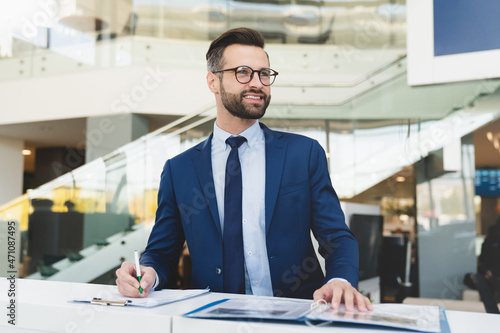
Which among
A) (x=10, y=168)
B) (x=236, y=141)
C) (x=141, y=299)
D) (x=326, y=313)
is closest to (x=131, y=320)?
(x=141, y=299)

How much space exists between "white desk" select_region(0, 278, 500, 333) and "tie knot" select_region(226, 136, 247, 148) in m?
0.61

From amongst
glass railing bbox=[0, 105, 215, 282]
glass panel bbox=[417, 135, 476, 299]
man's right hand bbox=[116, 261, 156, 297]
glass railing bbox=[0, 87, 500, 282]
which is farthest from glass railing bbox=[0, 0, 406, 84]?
man's right hand bbox=[116, 261, 156, 297]

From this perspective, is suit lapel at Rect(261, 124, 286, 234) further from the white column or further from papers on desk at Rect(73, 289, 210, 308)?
the white column

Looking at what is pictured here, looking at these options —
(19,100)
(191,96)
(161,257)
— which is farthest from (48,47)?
(161,257)

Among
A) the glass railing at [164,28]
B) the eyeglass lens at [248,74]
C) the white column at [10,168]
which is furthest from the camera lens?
the white column at [10,168]

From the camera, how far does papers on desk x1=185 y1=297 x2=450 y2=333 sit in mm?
860

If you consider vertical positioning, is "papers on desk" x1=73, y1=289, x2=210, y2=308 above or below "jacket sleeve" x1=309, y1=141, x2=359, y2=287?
below

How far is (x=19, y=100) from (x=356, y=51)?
263 inches

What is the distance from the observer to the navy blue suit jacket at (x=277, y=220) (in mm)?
1530

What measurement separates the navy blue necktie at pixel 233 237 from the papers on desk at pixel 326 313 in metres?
0.40

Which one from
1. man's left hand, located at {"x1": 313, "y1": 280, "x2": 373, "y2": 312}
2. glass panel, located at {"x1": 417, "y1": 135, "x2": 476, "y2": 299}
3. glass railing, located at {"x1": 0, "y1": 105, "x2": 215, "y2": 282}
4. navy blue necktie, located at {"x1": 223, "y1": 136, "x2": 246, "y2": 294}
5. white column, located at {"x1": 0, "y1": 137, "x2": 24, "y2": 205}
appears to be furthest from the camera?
white column, located at {"x1": 0, "y1": 137, "x2": 24, "y2": 205}

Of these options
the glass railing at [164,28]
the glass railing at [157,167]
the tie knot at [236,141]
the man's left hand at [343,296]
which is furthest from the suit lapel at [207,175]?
the glass railing at [164,28]

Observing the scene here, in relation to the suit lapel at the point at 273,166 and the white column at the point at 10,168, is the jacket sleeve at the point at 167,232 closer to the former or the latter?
the suit lapel at the point at 273,166

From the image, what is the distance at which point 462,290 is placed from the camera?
202 inches
